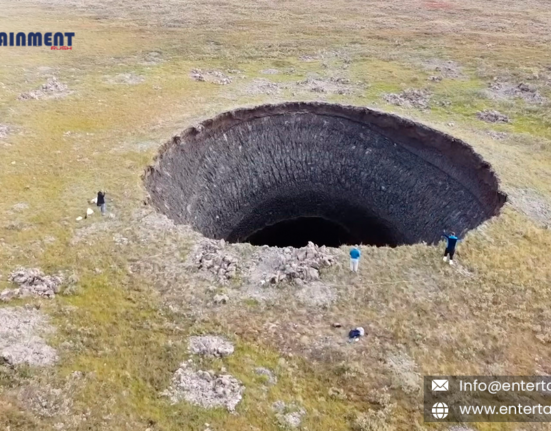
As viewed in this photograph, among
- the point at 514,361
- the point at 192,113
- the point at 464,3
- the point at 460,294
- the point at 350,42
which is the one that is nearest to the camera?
the point at 514,361

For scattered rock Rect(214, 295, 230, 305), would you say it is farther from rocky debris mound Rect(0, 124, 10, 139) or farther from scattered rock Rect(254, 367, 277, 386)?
rocky debris mound Rect(0, 124, 10, 139)

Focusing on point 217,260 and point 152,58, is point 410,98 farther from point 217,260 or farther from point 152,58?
point 217,260

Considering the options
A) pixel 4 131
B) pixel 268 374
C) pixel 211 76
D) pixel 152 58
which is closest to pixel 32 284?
pixel 268 374

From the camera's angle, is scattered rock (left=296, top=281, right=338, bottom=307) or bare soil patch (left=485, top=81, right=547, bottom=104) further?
bare soil patch (left=485, top=81, right=547, bottom=104)

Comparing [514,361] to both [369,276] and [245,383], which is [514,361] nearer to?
[369,276]

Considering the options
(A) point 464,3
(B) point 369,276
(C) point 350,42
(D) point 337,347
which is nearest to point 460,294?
(B) point 369,276

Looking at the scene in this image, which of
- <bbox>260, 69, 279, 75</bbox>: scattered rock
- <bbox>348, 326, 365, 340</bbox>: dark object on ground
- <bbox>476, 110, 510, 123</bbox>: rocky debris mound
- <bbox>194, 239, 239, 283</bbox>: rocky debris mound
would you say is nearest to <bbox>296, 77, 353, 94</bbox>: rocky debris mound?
<bbox>260, 69, 279, 75</bbox>: scattered rock

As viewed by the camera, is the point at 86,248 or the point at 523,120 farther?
the point at 523,120
